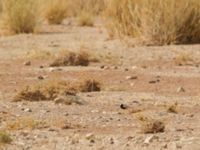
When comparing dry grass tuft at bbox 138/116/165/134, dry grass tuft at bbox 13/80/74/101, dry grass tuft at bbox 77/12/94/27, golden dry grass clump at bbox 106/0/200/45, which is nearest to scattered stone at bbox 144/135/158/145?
dry grass tuft at bbox 138/116/165/134

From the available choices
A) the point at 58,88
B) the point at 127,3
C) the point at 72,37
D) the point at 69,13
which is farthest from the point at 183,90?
the point at 69,13

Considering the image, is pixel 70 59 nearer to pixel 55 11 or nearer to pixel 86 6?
pixel 55 11

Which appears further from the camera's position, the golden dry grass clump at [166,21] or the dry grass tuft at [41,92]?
the golden dry grass clump at [166,21]

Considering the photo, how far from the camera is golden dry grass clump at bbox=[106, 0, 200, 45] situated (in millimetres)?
21781

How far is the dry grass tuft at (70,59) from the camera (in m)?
18.0

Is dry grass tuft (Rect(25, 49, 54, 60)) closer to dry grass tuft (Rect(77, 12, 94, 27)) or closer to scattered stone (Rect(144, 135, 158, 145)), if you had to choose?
scattered stone (Rect(144, 135, 158, 145))

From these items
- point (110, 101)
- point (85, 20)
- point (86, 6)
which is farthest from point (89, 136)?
point (86, 6)

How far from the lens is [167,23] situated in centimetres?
2184

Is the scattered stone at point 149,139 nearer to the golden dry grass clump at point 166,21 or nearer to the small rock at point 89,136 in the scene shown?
the small rock at point 89,136

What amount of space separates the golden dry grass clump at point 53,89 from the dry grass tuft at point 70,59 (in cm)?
306

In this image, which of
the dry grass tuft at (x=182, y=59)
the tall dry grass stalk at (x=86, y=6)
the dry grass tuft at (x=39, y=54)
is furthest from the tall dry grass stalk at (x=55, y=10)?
the dry grass tuft at (x=182, y=59)

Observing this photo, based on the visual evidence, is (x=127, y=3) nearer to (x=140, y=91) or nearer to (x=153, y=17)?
(x=153, y=17)

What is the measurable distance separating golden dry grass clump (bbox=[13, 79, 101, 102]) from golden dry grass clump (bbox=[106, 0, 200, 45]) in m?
7.29

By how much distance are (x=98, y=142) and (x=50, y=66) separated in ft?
27.2
